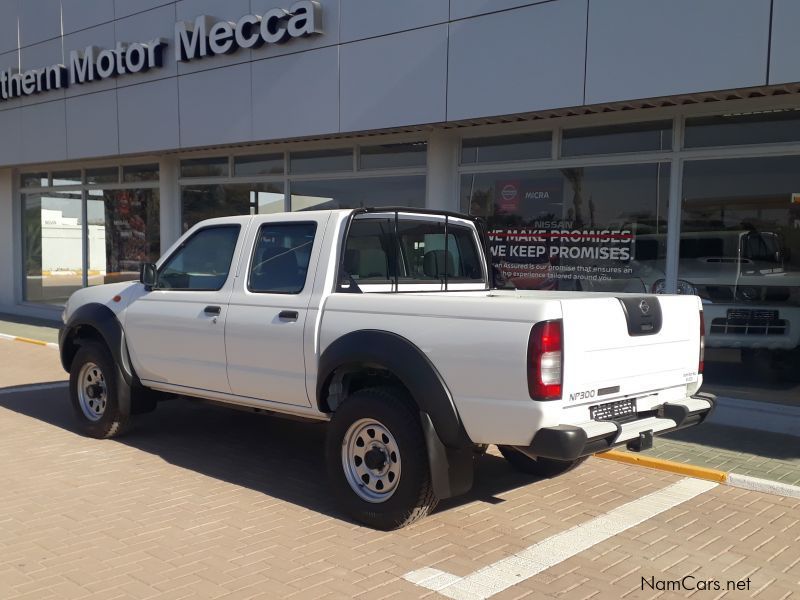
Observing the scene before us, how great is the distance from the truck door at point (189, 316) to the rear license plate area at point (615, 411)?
2774mm

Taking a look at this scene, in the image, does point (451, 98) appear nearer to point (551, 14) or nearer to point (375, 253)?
point (551, 14)

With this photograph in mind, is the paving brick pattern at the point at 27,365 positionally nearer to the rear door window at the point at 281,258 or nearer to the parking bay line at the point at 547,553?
the rear door window at the point at 281,258

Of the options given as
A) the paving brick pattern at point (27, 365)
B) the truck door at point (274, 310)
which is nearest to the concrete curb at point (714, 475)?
the truck door at point (274, 310)

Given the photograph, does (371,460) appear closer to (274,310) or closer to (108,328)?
(274,310)

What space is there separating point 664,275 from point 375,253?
4390mm

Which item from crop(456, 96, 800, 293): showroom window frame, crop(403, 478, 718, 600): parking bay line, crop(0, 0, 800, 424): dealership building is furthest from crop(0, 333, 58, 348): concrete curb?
crop(403, 478, 718, 600): parking bay line

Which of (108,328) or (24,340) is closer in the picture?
(108,328)

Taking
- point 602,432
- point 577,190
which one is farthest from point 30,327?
point 602,432

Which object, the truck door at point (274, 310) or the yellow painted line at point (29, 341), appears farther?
the yellow painted line at point (29, 341)

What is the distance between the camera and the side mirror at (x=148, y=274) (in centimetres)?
626

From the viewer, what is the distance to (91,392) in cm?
694

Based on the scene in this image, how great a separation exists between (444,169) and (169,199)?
257 inches

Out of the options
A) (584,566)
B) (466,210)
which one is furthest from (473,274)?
(466,210)

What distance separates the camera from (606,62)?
780 centimetres
